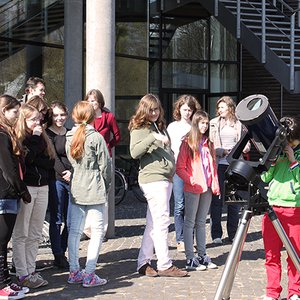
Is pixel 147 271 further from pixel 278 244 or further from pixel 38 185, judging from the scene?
pixel 278 244

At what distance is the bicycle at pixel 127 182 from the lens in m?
12.1

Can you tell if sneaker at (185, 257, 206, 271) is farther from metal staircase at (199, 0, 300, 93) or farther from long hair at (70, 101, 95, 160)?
metal staircase at (199, 0, 300, 93)

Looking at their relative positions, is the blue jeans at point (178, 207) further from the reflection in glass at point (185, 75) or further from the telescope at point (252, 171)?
the reflection in glass at point (185, 75)

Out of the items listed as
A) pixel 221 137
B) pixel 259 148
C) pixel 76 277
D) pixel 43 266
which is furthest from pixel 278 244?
pixel 221 137

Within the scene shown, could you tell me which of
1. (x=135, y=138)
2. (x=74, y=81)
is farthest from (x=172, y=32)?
(x=135, y=138)

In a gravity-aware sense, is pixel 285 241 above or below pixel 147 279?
above

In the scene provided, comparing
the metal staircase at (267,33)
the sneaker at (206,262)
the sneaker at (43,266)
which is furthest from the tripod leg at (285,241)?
the metal staircase at (267,33)

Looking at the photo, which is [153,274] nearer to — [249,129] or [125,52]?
[249,129]

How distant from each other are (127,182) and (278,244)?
7.25m

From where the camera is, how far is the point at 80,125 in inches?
262

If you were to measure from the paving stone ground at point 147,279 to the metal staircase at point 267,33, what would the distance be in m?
4.12

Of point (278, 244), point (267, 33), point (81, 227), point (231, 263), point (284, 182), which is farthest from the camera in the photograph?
point (267, 33)

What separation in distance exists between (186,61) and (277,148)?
1158 centimetres

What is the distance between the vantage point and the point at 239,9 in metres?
12.9
